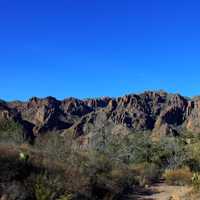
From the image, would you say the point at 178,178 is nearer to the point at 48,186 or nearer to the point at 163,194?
the point at 163,194

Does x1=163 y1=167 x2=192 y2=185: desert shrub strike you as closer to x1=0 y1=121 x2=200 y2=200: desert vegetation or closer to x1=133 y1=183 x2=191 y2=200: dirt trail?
x1=0 y1=121 x2=200 y2=200: desert vegetation

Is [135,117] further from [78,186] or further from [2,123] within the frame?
[78,186]

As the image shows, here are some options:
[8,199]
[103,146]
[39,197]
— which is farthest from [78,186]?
[103,146]

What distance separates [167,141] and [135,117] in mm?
142565

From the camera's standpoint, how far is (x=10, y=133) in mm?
35969

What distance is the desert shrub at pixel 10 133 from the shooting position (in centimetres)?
3325

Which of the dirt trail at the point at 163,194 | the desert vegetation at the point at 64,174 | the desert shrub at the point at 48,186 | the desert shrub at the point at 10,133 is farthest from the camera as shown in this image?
the desert shrub at the point at 10,133

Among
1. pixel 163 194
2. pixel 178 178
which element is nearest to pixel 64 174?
pixel 163 194

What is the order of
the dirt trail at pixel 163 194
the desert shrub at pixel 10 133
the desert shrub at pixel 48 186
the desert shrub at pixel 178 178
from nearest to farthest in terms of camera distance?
the desert shrub at pixel 48 186, the dirt trail at pixel 163 194, the desert shrub at pixel 10 133, the desert shrub at pixel 178 178

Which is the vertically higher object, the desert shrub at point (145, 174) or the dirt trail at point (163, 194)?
the desert shrub at point (145, 174)

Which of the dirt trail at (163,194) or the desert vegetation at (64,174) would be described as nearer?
the desert vegetation at (64,174)

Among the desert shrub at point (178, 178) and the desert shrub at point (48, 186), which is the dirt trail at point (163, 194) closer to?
the desert shrub at point (178, 178)

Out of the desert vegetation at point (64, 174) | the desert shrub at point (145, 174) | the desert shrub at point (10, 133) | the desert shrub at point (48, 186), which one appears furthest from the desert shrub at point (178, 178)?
the desert shrub at point (48, 186)

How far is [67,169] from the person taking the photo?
874 inches
